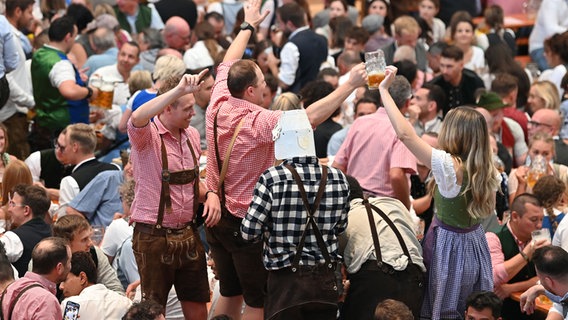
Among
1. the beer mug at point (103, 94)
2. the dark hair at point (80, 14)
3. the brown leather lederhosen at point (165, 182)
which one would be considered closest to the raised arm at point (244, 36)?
the brown leather lederhosen at point (165, 182)

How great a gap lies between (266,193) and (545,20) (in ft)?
28.8

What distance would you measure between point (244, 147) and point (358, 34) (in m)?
6.05

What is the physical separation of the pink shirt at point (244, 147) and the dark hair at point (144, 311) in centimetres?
67

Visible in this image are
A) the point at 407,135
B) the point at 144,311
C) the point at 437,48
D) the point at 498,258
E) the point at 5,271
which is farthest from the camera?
the point at 437,48

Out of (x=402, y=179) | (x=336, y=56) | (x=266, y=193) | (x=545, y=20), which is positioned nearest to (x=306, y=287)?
(x=266, y=193)

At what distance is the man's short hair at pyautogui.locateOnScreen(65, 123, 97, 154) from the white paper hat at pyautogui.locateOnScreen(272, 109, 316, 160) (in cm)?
305

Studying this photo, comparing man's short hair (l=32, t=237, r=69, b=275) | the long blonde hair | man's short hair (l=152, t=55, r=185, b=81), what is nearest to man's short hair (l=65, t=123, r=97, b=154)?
man's short hair (l=152, t=55, r=185, b=81)

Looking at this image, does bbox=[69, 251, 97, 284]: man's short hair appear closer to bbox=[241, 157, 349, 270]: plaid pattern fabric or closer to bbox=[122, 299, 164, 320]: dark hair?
bbox=[122, 299, 164, 320]: dark hair

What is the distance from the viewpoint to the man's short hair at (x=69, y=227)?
6.90 metres

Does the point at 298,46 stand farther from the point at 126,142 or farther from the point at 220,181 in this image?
the point at 220,181

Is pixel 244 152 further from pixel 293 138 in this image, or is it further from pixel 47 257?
pixel 47 257

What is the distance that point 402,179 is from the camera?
6.93 meters

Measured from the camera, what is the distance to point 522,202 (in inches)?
280

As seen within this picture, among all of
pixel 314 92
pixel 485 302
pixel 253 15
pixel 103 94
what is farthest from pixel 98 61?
pixel 485 302
